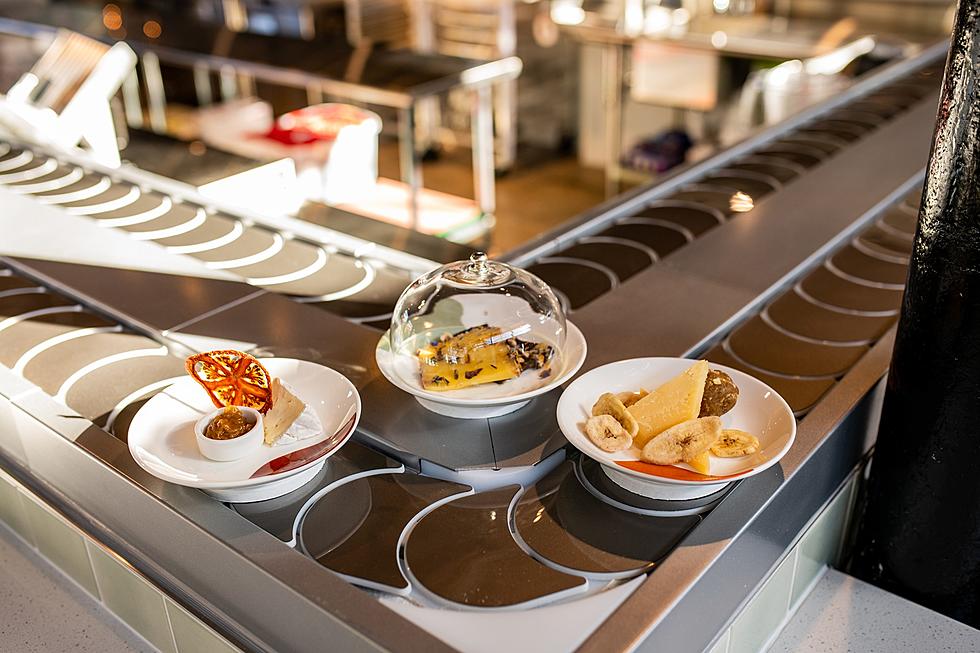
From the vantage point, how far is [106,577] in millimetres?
989

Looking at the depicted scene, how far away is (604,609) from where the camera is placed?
0.73 metres

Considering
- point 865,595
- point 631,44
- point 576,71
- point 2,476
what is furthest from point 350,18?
point 865,595

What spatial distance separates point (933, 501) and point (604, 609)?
1.39 ft

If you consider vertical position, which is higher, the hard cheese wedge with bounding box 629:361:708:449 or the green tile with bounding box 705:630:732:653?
the hard cheese wedge with bounding box 629:361:708:449

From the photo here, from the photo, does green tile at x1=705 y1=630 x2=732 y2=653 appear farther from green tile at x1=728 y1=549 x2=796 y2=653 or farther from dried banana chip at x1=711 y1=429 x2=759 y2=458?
dried banana chip at x1=711 y1=429 x2=759 y2=458

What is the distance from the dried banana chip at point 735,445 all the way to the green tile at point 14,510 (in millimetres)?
799

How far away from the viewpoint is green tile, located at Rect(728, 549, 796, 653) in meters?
0.89

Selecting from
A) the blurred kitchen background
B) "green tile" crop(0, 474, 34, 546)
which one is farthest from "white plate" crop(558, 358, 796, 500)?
the blurred kitchen background

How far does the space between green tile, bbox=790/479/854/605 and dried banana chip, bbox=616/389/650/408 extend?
239 millimetres

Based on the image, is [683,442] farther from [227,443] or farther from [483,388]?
[227,443]

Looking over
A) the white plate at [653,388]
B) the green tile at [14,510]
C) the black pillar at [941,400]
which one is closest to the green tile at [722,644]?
the white plate at [653,388]

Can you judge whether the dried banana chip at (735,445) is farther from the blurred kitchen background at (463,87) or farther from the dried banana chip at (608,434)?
the blurred kitchen background at (463,87)

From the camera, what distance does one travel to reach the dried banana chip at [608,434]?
2.72ft

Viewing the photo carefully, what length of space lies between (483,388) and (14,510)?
2.02ft
